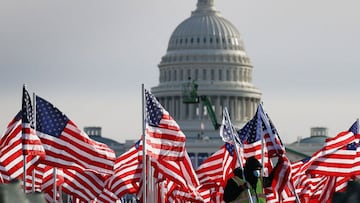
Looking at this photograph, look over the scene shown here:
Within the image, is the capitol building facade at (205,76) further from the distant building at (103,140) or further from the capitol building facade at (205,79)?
the distant building at (103,140)

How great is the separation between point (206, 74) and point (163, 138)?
514ft

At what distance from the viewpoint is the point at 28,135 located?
21000 millimetres

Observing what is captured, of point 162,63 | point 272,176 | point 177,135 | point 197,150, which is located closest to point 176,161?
point 177,135

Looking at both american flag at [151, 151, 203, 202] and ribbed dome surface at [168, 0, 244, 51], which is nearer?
american flag at [151, 151, 203, 202]

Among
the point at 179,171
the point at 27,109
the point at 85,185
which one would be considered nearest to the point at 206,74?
the point at 85,185

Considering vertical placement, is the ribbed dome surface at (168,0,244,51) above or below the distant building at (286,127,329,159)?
above

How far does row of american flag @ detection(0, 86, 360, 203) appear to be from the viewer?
69.1 feet

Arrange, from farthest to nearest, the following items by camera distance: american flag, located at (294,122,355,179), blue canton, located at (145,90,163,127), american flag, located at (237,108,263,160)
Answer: american flag, located at (237,108,263,160)
american flag, located at (294,122,355,179)
blue canton, located at (145,90,163,127)

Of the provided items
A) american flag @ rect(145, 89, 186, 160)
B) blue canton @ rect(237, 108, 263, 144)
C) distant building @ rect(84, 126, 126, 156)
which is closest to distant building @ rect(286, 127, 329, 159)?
distant building @ rect(84, 126, 126, 156)

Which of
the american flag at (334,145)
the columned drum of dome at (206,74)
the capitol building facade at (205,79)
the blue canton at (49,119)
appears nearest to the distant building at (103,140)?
the capitol building facade at (205,79)

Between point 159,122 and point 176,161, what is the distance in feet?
2.65

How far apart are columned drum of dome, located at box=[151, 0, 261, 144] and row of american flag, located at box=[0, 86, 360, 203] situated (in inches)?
5610

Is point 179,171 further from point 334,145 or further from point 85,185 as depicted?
point 85,185

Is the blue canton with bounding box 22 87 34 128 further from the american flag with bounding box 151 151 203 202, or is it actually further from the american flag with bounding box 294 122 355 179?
the american flag with bounding box 294 122 355 179
